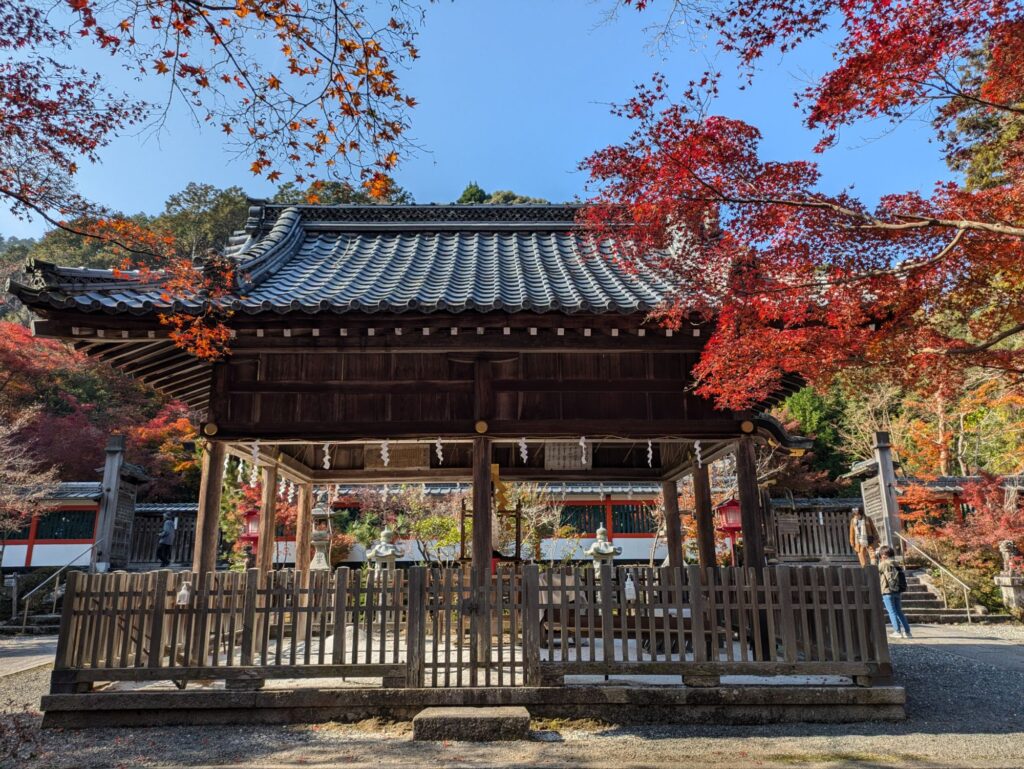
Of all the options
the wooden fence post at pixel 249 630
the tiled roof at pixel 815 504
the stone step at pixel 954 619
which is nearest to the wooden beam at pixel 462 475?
the wooden fence post at pixel 249 630

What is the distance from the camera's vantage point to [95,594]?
6.31m

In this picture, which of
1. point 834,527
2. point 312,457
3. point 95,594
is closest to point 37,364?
point 312,457

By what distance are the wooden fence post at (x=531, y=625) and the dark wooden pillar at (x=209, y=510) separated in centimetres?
346

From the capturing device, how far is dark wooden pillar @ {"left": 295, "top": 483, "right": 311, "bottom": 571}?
10906mm

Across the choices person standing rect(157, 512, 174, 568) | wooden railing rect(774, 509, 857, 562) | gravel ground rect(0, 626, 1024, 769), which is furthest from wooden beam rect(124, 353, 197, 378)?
wooden railing rect(774, 509, 857, 562)

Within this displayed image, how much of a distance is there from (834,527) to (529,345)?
17.4 m

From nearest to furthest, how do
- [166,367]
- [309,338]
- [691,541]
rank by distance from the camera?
[309,338], [166,367], [691,541]

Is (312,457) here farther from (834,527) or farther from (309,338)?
(834,527)

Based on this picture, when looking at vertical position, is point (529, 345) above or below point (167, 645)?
above

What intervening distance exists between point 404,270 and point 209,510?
4.06m

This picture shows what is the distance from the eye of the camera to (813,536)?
20.7 m

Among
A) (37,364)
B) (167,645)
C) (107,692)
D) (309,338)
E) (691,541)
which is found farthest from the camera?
(37,364)

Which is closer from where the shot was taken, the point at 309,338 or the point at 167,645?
the point at 167,645

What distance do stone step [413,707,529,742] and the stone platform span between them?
479 mm
